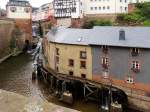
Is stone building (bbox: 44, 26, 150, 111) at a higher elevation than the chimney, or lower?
lower

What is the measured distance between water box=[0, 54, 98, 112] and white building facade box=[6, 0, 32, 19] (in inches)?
1160

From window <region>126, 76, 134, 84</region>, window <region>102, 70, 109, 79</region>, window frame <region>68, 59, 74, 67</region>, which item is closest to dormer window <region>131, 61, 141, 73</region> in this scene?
A: window <region>126, 76, 134, 84</region>

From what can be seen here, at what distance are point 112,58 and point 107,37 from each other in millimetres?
2593

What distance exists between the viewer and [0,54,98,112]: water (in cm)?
2994

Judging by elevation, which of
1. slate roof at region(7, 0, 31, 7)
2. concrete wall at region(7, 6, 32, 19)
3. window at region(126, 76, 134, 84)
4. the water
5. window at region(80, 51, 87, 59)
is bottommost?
the water

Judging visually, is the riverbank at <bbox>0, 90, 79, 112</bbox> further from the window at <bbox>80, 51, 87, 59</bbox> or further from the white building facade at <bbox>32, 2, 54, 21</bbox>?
the white building facade at <bbox>32, 2, 54, 21</bbox>

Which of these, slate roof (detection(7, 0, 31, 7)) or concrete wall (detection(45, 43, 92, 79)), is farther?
slate roof (detection(7, 0, 31, 7))

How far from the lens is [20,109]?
17.4ft

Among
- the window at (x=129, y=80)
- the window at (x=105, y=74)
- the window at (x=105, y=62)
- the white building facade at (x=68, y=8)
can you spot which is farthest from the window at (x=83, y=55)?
the white building facade at (x=68, y=8)

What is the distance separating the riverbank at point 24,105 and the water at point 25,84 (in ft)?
75.6

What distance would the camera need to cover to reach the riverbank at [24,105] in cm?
518

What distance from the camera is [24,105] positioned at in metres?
5.47

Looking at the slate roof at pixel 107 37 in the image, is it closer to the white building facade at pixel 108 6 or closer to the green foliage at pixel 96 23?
the green foliage at pixel 96 23

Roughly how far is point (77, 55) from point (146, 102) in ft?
35.4
